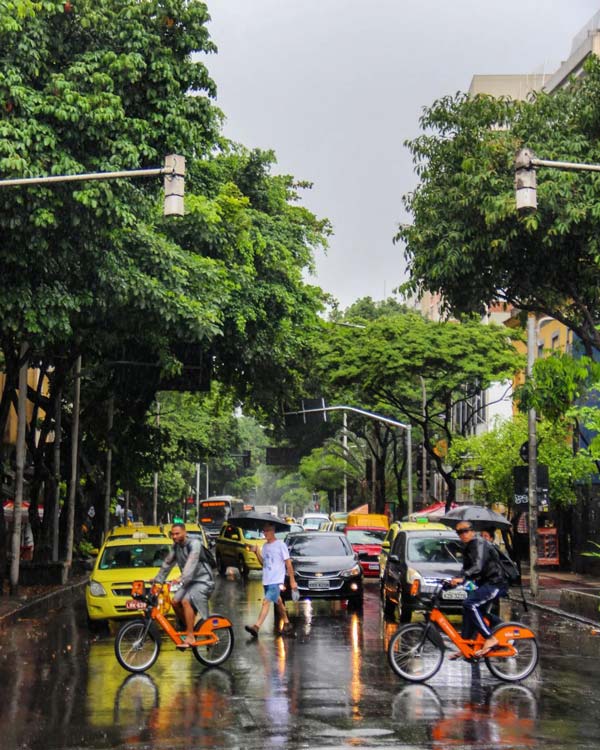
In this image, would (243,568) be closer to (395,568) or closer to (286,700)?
(395,568)

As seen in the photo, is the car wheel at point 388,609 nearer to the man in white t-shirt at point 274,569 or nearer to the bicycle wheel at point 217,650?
the man in white t-shirt at point 274,569

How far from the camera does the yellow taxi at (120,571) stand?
736 inches

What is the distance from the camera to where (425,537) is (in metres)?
21.6

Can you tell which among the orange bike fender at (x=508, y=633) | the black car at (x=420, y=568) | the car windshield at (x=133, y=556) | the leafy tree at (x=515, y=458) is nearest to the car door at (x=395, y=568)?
the black car at (x=420, y=568)

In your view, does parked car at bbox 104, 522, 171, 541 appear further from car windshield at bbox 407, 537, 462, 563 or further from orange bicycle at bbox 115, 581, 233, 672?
orange bicycle at bbox 115, 581, 233, 672

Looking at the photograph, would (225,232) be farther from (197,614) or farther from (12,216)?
(197,614)

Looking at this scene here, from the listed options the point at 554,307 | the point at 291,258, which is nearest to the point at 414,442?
the point at 291,258

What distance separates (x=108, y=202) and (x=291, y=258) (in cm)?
1824

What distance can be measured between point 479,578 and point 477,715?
290 centimetres

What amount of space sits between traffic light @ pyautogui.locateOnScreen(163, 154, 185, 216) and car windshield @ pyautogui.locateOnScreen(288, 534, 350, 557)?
34.1 feet

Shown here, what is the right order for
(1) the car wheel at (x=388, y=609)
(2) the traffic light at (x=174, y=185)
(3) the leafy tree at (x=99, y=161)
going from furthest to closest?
Result: 1. (1) the car wheel at (x=388, y=609)
2. (3) the leafy tree at (x=99, y=161)
3. (2) the traffic light at (x=174, y=185)

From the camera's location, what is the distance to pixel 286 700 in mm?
11695

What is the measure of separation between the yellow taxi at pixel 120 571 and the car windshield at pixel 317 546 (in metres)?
3.89

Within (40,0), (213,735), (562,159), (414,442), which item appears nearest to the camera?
(213,735)
